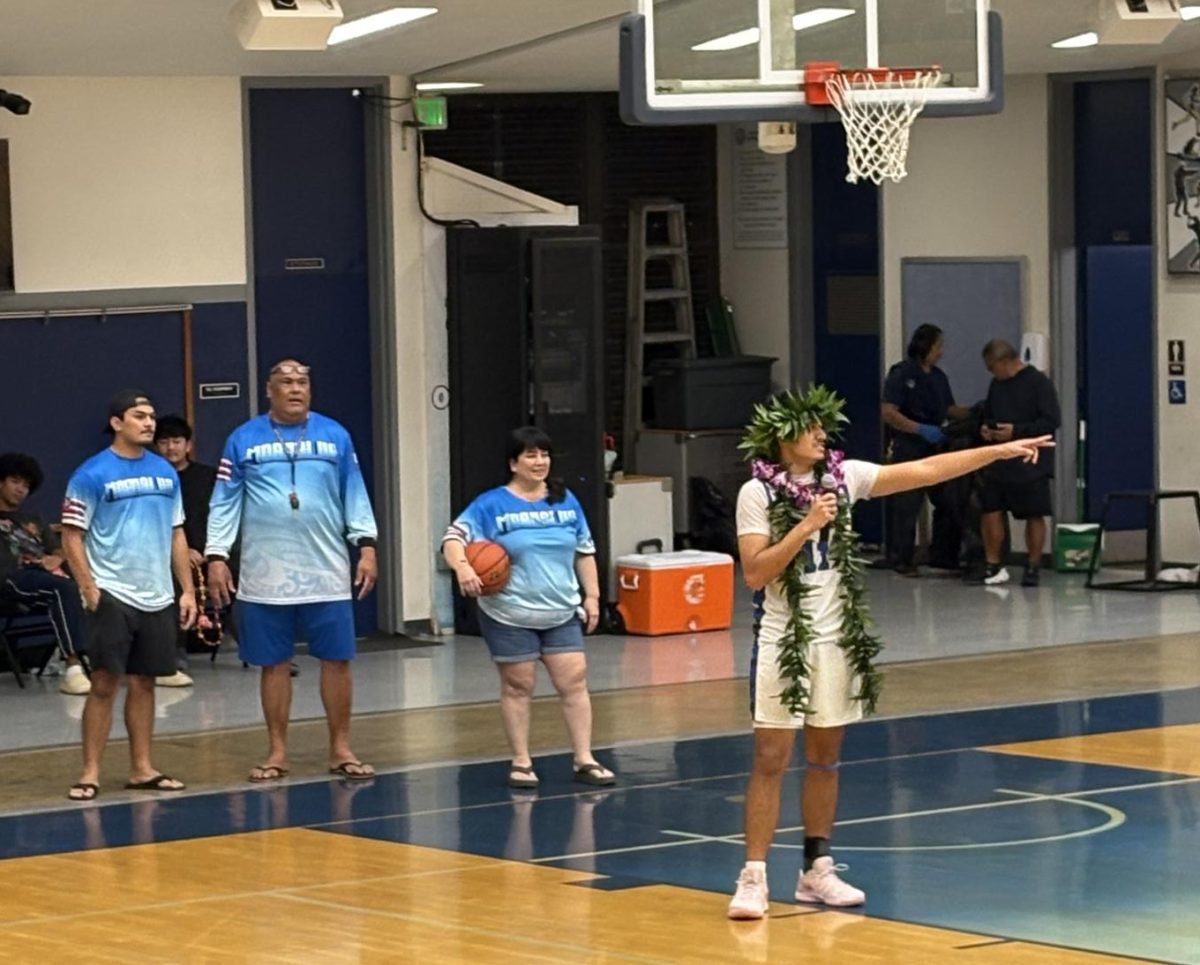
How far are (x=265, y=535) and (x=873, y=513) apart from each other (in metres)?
10.4

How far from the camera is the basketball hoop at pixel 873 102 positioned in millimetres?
13000

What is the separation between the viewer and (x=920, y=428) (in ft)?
68.1

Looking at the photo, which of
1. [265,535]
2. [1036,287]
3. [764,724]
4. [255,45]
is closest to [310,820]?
[265,535]

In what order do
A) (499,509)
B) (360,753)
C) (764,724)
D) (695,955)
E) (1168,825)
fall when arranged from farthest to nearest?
1. (360,753)
2. (499,509)
3. (1168,825)
4. (764,724)
5. (695,955)

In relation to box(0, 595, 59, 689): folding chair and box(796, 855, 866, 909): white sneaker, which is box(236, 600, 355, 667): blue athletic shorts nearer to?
box(0, 595, 59, 689): folding chair

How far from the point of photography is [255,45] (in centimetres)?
1387

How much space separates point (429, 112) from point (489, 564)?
6.24m

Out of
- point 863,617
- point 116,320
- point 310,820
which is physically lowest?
point 310,820

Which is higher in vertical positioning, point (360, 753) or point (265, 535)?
point (265, 535)

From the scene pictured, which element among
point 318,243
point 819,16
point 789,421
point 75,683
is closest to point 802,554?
point 789,421

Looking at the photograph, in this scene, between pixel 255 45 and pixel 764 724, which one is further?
pixel 255 45

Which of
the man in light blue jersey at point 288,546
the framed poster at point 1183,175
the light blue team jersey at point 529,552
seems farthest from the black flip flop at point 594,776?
the framed poster at point 1183,175

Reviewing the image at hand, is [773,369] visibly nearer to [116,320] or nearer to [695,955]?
[116,320]

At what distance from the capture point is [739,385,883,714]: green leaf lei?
9.74 meters
